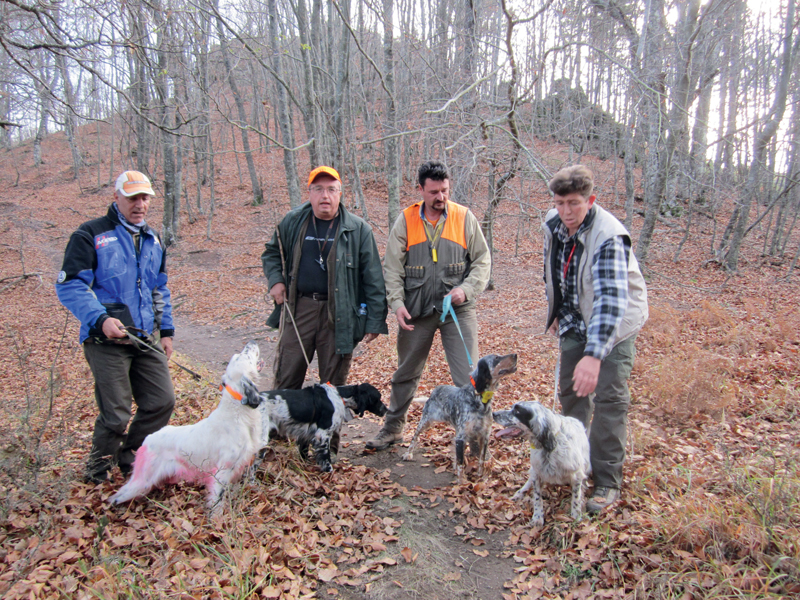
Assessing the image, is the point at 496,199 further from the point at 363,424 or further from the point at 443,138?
the point at 363,424

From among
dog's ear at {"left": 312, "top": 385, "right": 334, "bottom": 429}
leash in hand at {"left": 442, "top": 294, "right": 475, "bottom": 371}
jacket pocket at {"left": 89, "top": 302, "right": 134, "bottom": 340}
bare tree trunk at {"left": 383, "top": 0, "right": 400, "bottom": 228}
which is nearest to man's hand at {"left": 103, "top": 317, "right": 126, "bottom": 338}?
jacket pocket at {"left": 89, "top": 302, "right": 134, "bottom": 340}

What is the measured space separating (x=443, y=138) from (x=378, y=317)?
5.50 meters

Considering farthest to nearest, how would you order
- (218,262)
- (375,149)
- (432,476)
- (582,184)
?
(375,149) < (218,262) < (432,476) < (582,184)

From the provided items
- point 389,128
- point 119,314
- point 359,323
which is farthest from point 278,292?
point 389,128

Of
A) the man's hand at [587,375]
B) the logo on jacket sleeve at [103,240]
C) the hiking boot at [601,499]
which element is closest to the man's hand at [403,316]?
the man's hand at [587,375]

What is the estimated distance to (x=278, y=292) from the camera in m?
4.21

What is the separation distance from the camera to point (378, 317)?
4305 mm

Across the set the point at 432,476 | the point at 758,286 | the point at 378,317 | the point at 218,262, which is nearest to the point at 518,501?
the point at 432,476

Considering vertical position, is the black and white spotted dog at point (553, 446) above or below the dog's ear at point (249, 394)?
below

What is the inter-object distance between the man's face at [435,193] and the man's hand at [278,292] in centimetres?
156

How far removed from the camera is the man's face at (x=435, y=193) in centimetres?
395

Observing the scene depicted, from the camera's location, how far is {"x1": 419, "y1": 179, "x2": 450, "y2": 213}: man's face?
3947mm

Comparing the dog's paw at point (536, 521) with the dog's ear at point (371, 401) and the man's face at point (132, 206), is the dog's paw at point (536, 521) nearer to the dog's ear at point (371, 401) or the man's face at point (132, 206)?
the dog's ear at point (371, 401)

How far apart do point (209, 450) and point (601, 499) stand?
2.92 meters
